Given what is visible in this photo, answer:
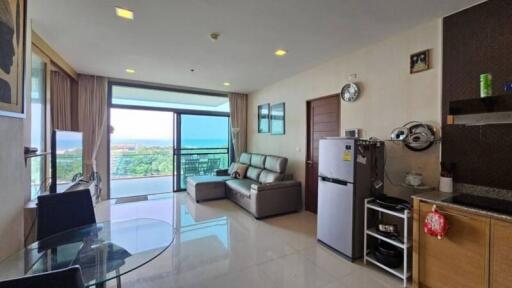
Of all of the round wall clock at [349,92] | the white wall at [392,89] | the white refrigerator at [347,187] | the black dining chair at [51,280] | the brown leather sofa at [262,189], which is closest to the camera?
the black dining chair at [51,280]

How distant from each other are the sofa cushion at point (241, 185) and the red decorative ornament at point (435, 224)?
8.91 feet

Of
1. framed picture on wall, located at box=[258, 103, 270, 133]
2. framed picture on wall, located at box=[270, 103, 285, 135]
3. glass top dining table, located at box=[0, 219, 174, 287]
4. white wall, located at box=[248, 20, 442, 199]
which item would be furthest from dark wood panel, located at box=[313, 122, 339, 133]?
glass top dining table, located at box=[0, 219, 174, 287]

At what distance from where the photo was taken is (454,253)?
1.84 meters

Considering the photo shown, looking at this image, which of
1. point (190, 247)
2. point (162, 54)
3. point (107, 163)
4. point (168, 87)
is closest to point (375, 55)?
point (162, 54)

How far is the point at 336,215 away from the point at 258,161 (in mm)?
2584

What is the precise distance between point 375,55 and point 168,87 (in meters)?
4.53

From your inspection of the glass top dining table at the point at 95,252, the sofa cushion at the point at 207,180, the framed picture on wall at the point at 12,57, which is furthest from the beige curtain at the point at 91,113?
the glass top dining table at the point at 95,252

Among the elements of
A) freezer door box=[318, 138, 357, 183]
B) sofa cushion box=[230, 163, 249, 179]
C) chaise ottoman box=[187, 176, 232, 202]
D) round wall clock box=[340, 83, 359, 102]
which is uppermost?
round wall clock box=[340, 83, 359, 102]

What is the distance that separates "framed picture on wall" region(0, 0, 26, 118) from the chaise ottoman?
10.8 feet

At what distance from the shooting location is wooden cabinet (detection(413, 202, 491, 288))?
1.69 m

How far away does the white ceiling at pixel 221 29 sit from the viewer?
220 centimetres

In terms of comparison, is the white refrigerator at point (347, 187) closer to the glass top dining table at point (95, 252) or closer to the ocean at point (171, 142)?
the glass top dining table at point (95, 252)

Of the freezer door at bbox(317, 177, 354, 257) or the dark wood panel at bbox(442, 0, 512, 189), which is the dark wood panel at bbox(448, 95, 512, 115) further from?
the freezer door at bbox(317, 177, 354, 257)

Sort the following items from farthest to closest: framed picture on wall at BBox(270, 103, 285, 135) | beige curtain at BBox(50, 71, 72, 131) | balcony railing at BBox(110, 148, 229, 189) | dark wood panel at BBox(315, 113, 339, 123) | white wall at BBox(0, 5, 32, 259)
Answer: balcony railing at BBox(110, 148, 229, 189) → framed picture on wall at BBox(270, 103, 285, 135) → beige curtain at BBox(50, 71, 72, 131) → dark wood panel at BBox(315, 113, 339, 123) → white wall at BBox(0, 5, 32, 259)
